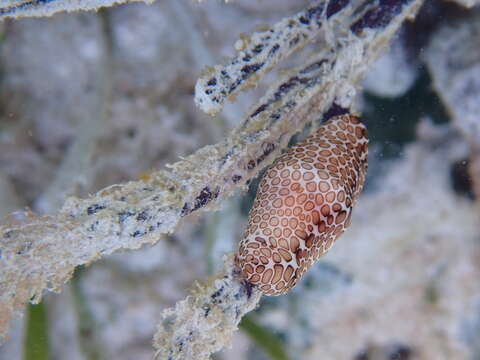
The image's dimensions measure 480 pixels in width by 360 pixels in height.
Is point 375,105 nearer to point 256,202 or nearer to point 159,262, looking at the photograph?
point 256,202

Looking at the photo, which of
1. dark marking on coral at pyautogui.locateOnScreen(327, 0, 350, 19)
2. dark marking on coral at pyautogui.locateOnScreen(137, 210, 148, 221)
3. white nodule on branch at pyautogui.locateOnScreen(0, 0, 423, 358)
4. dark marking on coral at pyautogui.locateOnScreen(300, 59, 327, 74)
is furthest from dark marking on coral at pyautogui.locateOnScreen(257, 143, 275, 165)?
dark marking on coral at pyautogui.locateOnScreen(327, 0, 350, 19)

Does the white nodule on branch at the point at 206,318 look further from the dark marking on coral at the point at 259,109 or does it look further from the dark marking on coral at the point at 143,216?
the dark marking on coral at the point at 259,109

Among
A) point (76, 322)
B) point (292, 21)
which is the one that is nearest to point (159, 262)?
point (76, 322)

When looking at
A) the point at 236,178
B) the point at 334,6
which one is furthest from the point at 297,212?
the point at 334,6

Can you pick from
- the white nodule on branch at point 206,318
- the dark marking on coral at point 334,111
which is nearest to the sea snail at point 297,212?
the white nodule on branch at point 206,318

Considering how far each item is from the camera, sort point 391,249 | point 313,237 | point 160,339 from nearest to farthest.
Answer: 1. point 160,339
2. point 313,237
3. point 391,249

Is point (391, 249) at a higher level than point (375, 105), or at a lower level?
lower

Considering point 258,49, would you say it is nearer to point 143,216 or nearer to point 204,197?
point 204,197
